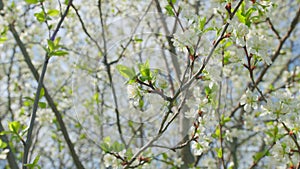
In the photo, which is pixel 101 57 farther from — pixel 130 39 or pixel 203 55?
pixel 203 55

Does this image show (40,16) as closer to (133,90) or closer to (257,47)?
(133,90)

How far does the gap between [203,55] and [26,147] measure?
783 mm

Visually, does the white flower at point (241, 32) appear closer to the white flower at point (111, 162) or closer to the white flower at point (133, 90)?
the white flower at point (133, 90)

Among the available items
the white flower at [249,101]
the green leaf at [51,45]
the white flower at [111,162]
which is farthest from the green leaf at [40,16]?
the white flower at [249,101]

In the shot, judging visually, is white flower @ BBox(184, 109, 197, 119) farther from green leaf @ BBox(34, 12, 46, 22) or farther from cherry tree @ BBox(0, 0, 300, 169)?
green leaf @ BBox(34, 12, 46, 22)

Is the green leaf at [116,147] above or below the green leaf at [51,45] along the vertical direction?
below

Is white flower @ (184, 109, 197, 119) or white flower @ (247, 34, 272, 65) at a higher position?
white flower @ (247, 34, 272, 65)

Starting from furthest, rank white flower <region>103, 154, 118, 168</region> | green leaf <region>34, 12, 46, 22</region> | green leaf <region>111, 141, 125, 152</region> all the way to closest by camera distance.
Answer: green leaf <region>34, 12, 46, 22</region>
white flower <region>103, 154, 118, 168</region>
green leaf <region>111, 141, 125, 152</region>

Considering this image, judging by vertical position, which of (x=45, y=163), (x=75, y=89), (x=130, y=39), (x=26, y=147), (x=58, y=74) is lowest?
(x=26, y=147)

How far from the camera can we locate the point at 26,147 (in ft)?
5.08

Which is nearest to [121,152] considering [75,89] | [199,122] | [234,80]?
[199,122]

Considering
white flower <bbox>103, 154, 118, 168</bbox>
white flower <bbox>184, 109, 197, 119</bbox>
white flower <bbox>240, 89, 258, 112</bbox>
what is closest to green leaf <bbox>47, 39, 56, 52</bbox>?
white flower <bbox>103, 154, 118, 168</bbox>

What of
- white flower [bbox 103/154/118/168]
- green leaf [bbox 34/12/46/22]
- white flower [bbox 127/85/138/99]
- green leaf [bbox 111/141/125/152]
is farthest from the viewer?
green leaf [bbox 34/12/46/22]

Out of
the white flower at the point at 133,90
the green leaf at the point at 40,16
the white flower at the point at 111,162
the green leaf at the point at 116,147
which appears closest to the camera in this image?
the white flower at the point at 133,90
